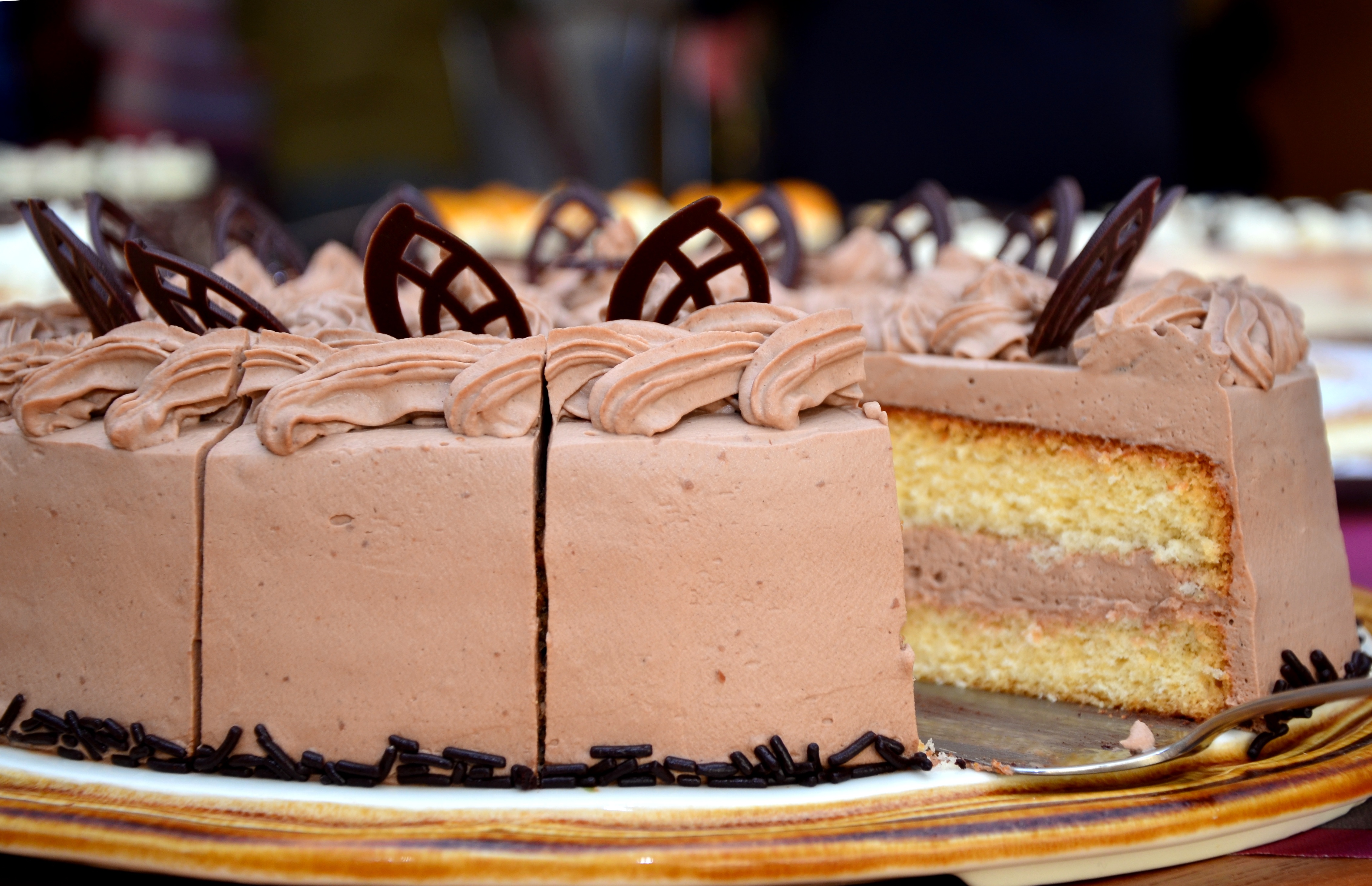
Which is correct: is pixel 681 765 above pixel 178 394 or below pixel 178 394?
below

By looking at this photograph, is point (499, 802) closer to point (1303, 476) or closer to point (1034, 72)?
point (1303, 476)

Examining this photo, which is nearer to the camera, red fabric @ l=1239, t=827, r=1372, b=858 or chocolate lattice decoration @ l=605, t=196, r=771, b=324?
red fabric @ l=1239, t=827, r=1372, b=858

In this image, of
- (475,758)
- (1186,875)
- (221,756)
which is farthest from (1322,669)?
(221,756)

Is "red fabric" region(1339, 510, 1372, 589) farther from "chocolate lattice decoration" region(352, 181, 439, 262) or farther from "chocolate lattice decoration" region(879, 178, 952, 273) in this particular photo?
"chocolate lattice decoration" region(352, 181, 439, 262)

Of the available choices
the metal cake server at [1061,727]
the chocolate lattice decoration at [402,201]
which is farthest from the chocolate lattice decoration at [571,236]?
the metal cake server at [1061,727]

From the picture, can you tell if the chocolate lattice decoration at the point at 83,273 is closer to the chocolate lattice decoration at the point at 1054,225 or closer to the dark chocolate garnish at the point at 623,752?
the dark chocolate garnish at the point at 623,752

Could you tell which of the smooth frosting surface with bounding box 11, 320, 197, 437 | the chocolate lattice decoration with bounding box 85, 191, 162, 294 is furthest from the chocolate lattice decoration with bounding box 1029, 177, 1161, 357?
the chocolate lattice decoration with bounding box 85, 191, 162, 294

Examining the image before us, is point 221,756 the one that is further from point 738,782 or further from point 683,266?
point 683,266
